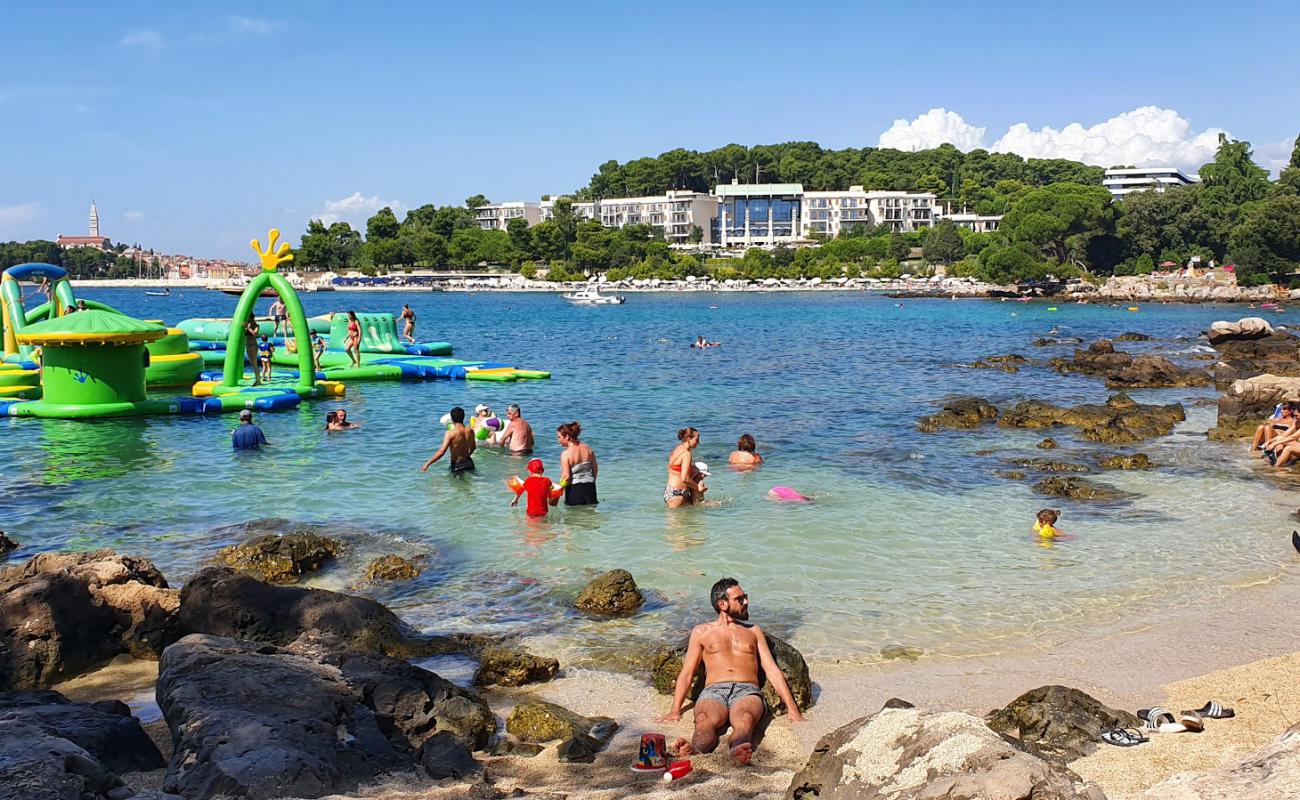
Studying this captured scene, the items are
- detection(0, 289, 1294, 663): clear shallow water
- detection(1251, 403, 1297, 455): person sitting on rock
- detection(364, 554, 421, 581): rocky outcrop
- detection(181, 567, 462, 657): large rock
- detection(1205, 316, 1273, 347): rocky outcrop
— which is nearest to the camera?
detection(181, 567, 462, 657): large rock

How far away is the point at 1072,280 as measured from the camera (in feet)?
315

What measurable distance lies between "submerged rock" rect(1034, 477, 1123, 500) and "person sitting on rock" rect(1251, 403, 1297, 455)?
394cm

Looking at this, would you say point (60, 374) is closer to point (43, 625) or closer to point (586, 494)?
point (586, 494)

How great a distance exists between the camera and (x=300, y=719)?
18.3ft

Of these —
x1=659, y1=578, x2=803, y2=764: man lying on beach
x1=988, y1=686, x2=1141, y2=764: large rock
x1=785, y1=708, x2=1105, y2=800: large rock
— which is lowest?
x1=988, y1=686, x2=1141, y2=764: large rock

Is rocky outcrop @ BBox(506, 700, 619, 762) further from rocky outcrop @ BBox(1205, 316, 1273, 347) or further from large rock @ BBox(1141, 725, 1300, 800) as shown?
rocky outcrop @ BBox(1205, 316, 1273, 347)

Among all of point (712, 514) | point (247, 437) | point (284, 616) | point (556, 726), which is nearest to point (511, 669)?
point (556, 726)

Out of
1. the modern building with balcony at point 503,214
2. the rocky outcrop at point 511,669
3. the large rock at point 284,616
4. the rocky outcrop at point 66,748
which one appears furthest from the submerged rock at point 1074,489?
the modern building with balcony at point 503,214

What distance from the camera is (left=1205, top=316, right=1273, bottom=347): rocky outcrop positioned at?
122ft

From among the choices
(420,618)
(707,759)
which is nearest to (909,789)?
(707,759)

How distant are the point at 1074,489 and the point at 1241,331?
91.5 ft

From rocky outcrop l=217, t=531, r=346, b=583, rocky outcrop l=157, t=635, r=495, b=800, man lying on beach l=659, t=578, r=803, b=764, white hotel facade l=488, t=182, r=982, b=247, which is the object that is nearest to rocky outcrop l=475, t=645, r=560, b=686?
rocky outcrop l=157, t=635, r=495, b=800

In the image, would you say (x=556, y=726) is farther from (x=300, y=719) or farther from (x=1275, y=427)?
(x=1275, y=427)

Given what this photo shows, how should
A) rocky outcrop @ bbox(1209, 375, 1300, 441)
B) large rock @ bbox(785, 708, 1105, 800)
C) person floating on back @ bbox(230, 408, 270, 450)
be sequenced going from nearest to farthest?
large rock @ bbox(785, 708, 1105, 800)
person floating on back @ bbox(230, 408, 270, 450)
rocky outcrop @ bbox(1209, 375, 1300, 441)
